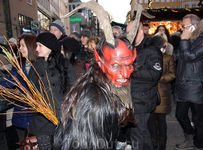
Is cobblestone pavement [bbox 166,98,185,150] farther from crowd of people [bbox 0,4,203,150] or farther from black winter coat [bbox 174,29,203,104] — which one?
black winter coat [bbox 174,29,203,104]

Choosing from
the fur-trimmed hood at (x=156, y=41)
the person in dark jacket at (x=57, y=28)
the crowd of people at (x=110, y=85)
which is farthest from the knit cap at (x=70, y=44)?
the fur-trimmed hood at (x=156, y=41)

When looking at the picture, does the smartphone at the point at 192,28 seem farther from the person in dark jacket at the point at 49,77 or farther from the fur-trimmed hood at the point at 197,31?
the person in dark jacket at the point at 49,77

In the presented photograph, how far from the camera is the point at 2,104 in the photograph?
202 centimetres

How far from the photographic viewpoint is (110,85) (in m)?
1.57

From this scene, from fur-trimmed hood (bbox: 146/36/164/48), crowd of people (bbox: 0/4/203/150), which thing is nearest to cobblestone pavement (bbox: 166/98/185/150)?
crowd of people (bbox: 0/4/203/150)

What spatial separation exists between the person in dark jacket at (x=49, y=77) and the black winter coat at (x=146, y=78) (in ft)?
3.37

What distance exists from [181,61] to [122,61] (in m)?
2.07

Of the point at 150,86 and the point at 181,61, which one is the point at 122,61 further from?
the point at 181,61

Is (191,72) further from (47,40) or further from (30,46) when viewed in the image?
(30,46)

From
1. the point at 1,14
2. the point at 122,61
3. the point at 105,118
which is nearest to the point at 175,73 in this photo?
the point at 122,61

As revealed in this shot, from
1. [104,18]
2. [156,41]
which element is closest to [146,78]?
[156,41]

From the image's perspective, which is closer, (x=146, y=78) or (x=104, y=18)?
(x=104, y=18)

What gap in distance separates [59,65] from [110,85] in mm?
1275

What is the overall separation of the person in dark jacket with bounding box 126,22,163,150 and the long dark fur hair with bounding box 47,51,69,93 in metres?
1.05
